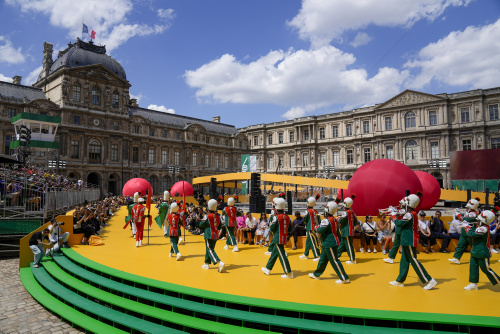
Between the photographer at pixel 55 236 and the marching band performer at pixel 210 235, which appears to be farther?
the photographer at pixel 55 236

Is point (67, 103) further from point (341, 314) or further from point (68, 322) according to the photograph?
point (341, 314)

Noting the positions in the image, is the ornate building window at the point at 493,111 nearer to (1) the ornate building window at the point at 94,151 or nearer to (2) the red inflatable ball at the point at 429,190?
(2) the red inflatable ball at the point at 429,190

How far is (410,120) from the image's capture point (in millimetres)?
44656

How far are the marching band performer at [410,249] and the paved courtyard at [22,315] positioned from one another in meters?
6.52

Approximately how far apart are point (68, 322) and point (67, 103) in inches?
1508

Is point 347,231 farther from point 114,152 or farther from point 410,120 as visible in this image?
point 410,120

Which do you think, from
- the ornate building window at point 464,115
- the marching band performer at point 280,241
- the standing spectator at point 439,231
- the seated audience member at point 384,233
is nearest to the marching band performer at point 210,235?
the marching band performer at point 280,241

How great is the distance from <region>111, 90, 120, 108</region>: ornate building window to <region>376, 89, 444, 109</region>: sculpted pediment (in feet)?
123

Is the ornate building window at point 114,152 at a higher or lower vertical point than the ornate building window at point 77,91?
lower

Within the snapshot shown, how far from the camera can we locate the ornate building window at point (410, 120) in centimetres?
4438

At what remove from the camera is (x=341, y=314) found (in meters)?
4.79

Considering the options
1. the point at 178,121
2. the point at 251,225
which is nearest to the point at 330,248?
the point at 251,225

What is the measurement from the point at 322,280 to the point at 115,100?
43.1 m

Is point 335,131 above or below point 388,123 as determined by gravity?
below
